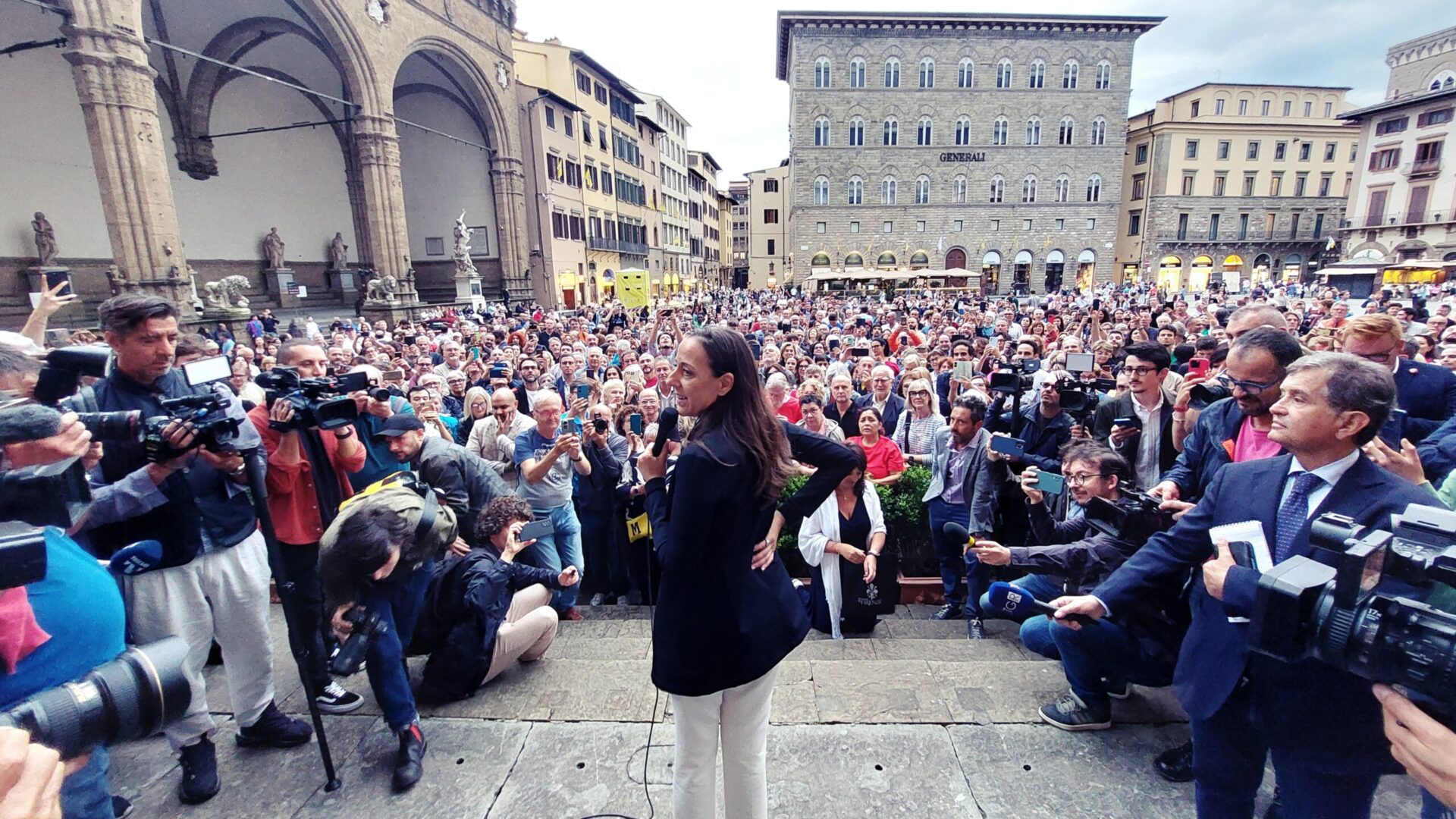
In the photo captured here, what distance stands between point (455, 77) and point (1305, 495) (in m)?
32.8

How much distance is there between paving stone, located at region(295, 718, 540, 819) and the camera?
2455 mm

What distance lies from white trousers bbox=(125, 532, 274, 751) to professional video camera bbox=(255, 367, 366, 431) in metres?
0.84

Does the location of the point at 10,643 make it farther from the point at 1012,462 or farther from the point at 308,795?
the point at 1012,462

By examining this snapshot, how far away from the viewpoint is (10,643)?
1.44 m

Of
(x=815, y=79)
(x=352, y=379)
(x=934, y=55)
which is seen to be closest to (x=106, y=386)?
(x=352, y=379)

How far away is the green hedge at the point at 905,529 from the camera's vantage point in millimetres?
4941

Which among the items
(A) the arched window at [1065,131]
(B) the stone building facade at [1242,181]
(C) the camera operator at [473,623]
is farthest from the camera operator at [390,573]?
(B) the stone building facade at [1242,181]

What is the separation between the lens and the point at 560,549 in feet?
15.9

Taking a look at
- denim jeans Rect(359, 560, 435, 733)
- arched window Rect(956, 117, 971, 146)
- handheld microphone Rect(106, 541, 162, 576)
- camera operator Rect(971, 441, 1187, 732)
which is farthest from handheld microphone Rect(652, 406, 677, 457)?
arched window Rect(956, 117, 971, 146)

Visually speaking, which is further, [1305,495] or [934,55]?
[934,55]

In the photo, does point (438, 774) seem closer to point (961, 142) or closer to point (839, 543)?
point (839, 543)

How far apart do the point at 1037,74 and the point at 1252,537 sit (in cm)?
5227

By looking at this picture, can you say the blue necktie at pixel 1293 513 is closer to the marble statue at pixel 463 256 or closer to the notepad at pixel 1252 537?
the notepad at pixel 1252 537

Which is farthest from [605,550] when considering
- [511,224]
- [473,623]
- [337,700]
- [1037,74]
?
[1037,74]
